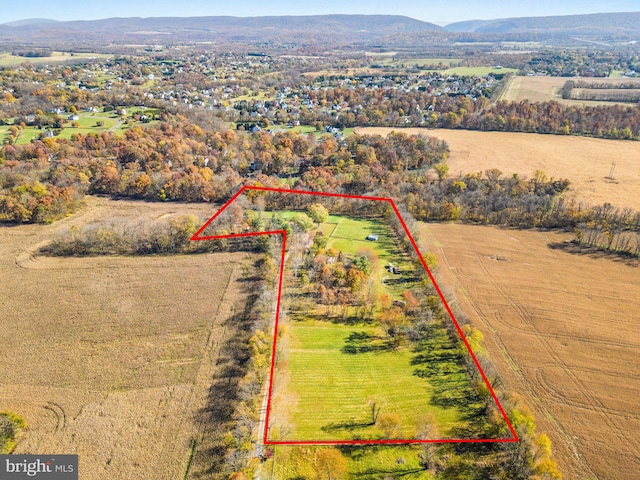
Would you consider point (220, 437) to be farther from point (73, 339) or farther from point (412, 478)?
point (73, 339)

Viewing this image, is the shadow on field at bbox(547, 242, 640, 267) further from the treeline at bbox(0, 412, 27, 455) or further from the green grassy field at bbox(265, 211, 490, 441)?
the treeline at bbox(0, 412, 27, 455)

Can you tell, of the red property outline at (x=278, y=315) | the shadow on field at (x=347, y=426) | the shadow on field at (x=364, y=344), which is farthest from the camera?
the shadow on field at (x=364, y=344)

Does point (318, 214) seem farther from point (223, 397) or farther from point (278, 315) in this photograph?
point (223, 397)

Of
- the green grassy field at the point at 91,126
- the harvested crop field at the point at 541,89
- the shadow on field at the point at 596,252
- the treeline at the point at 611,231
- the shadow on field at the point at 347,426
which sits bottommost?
the shadow on field at the point at 347,426

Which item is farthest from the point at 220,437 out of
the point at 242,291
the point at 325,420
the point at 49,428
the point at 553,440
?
the point at 553,440

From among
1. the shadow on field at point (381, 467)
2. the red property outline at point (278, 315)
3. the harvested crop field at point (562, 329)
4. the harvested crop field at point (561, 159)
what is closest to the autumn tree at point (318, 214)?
the red property outline at point (278, 315)

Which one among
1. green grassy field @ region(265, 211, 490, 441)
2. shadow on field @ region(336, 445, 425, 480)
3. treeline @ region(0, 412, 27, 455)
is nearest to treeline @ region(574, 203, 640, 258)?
green grassy field @ region(265, 211, 490, 441)

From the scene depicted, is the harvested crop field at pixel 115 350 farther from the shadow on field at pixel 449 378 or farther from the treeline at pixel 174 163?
the shadow on field at pixel 449 378
